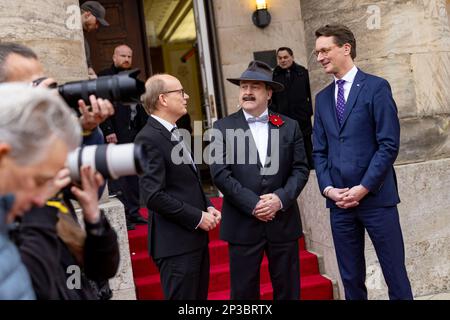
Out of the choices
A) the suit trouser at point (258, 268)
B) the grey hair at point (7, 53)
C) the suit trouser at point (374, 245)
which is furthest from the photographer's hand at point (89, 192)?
the suit trouser at point (374, 245)

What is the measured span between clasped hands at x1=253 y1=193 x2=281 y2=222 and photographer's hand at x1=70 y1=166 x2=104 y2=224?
2114mm

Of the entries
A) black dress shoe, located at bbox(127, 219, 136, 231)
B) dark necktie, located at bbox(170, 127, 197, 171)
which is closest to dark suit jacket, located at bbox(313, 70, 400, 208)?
dark necktie, located at bbox(170, 127, 197, 171)

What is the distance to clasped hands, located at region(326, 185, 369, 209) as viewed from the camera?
4242 millimetres

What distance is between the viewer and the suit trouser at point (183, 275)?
3924 mm

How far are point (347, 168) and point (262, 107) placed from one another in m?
0.71

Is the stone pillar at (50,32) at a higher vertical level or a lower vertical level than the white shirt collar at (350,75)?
higher

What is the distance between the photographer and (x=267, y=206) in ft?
14.0

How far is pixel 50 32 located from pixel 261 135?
1733 millimetres

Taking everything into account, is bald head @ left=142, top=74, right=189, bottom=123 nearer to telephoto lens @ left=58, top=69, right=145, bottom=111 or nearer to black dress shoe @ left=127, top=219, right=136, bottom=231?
telephoto lens @ left=58, top=69, right=145, bottom=111

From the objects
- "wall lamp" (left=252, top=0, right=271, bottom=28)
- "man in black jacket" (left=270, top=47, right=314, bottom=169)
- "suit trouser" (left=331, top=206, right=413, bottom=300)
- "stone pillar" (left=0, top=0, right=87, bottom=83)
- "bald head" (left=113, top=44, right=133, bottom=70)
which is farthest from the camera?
"wall lamp" (left=252, top=0, right=271, bottom=28)

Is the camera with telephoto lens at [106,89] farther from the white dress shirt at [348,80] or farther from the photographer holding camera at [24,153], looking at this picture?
the white dress shirt at [348,80]

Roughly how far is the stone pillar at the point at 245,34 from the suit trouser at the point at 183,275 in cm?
455
